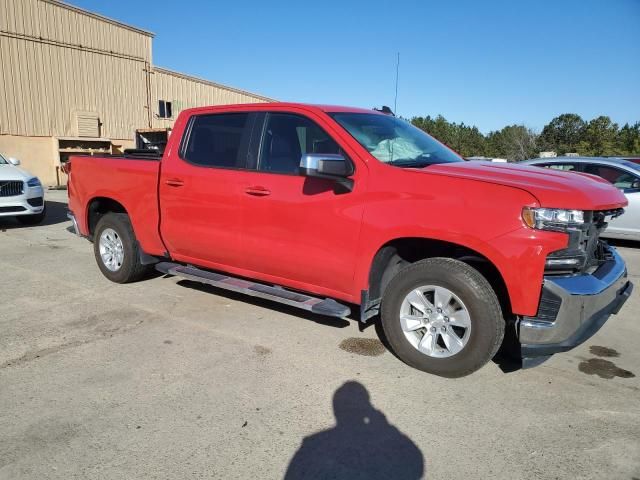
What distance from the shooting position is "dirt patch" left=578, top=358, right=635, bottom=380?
371 centimetres

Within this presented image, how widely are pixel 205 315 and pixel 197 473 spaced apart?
7.82 feet

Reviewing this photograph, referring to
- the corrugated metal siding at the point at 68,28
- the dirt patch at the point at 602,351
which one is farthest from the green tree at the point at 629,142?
the dirt patch at the point at 602,351

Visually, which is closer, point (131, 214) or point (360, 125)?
point (360, 125)

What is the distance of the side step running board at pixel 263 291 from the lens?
3855mm

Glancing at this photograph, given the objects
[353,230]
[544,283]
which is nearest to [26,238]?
[353,230]

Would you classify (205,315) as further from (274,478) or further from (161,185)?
(274,478)

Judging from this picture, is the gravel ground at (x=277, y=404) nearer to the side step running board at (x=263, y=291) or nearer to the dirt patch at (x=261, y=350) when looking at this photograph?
the dirt patch at (x=261, y=350)

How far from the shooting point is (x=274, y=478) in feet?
8.11

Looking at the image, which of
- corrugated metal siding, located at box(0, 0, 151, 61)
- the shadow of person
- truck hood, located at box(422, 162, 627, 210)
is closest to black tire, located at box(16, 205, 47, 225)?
truck hood, located at box(422, 162, 627, 210)

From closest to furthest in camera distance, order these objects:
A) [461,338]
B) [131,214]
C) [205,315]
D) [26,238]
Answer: [461,338] → [205,315] → [131,214] → [26,238]

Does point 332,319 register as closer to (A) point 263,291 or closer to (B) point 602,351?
(A) point 263,291

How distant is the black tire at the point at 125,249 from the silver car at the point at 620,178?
677 cm

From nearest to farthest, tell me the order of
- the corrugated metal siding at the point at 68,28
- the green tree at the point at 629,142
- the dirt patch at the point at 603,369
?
the dirt patch at the point at 603,369 → the corrugated metal siding at the point at 68,28 → the green tree at the point at 629,142

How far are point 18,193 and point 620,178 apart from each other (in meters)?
11.0
